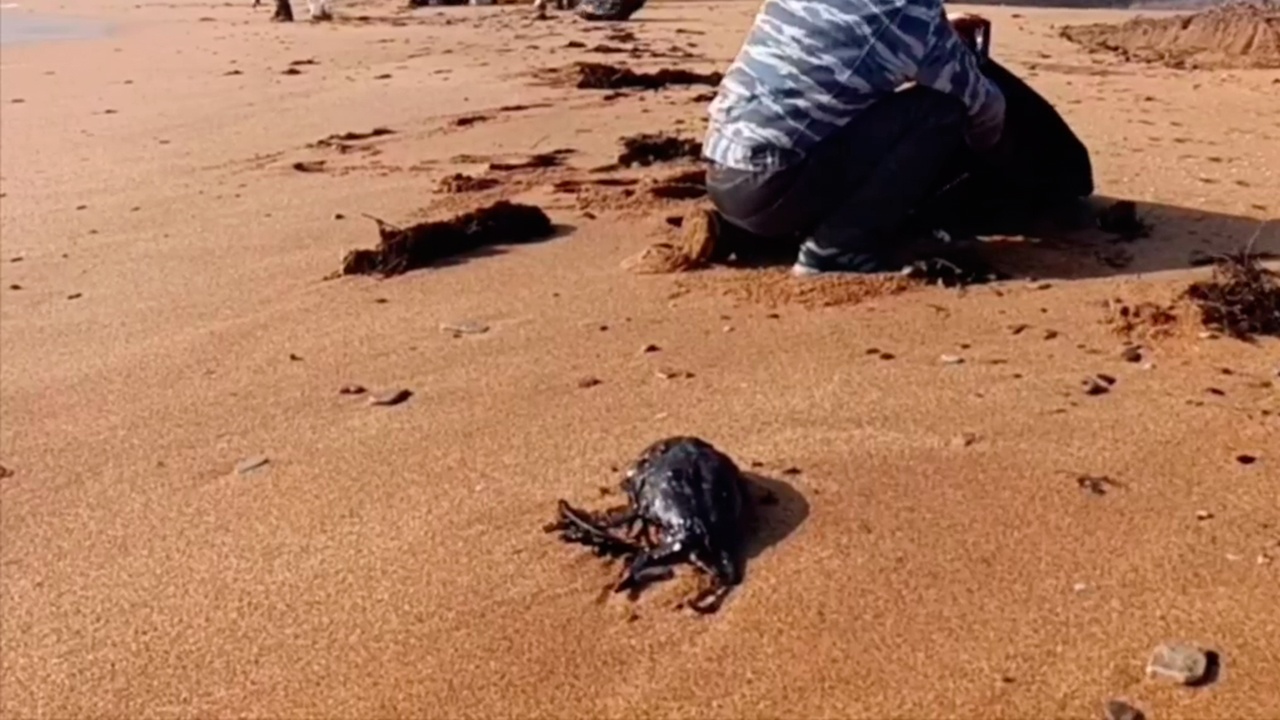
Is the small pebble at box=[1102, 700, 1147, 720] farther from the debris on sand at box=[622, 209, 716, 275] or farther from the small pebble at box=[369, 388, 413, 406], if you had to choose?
the debris on sand at box=[622, 209, 716, 275]

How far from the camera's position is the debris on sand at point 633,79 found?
29.0ft

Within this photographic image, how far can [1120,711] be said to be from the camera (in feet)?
8.29

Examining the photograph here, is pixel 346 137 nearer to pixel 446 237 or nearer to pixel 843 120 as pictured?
pixel 446 237

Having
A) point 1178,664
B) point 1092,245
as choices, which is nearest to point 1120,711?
point 1178,664

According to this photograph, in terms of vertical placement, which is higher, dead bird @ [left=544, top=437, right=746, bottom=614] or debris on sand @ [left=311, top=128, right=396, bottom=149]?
dead bird @ [left=544, top=437, right=746, bottom=614]

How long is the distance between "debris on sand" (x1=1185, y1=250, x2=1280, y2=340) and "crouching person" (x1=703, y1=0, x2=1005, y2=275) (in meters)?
0.83

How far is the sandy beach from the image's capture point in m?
2.78

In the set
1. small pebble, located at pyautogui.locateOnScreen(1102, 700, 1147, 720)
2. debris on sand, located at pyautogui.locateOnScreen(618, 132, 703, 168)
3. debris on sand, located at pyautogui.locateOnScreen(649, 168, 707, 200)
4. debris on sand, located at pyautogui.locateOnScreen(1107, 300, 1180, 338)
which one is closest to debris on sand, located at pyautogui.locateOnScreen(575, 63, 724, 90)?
debris on sand, located at pyautogui.locateOnScreen(618, 132, 703, 168)

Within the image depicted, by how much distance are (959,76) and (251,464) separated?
2.14 meters

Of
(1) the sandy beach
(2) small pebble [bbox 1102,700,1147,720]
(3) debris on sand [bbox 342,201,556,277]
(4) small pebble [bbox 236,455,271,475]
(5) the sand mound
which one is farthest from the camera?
(5) the sand mound

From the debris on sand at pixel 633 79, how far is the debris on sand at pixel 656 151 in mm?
2071

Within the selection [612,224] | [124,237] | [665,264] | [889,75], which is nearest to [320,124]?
[124,237]

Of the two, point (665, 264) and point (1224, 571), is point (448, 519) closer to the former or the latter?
point (1224, 571)

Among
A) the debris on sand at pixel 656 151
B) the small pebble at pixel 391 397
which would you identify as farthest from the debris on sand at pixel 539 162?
the small pebble at pixel 391 397
